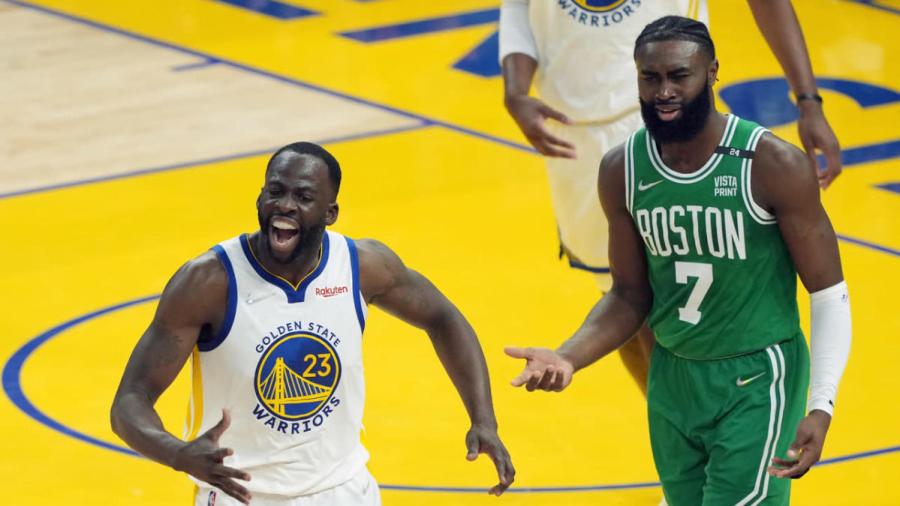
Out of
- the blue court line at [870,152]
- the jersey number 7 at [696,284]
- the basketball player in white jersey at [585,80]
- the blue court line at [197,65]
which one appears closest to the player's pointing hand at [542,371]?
the jersey number 7 at [696,284]

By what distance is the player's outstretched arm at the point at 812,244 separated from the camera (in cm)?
446

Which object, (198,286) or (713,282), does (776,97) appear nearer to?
(713,282)

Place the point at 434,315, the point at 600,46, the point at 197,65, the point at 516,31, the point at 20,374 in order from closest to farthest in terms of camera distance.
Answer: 1. the point at 434,315
2. the point at 600,46
3. the point at 516,31
4. the point at 20,374
5. the point at 197,65

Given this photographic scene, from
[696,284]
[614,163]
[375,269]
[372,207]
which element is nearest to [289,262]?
[375,269]

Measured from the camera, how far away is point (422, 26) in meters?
13.6

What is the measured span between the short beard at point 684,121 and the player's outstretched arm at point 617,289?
0.21 metres

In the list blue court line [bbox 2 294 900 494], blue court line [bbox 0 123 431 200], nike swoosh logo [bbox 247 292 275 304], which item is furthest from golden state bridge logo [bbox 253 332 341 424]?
blue court line [bbox 0 123 431 200]

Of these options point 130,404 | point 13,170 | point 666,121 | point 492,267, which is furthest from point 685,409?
point 13,170

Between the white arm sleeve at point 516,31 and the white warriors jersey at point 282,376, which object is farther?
the white arm sleeve at point 516,31

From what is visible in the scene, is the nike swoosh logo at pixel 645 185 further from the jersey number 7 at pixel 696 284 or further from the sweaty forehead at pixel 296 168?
the sweaty forehead at pixel 296 168

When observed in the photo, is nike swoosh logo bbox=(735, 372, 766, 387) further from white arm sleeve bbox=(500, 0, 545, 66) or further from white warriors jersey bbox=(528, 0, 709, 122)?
white arm sleeve bbox=(500, 0, 545, 66)

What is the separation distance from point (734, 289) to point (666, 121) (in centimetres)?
46

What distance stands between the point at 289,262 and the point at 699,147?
1.08m

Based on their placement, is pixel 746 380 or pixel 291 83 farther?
pixel 291 83
